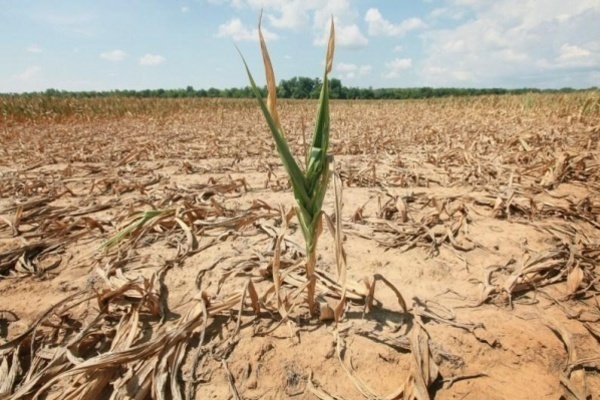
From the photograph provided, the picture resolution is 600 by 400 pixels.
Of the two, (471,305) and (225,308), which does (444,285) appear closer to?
(471,305)

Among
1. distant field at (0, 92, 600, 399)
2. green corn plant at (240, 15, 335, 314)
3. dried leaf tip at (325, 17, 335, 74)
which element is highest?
dried leaf tip at (325, 17, 335, 74)

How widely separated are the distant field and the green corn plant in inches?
13.1

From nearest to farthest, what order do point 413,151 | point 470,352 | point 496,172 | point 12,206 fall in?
point 470,352
point 12,206
point 496,172
point 413,151

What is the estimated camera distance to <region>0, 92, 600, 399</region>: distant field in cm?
121

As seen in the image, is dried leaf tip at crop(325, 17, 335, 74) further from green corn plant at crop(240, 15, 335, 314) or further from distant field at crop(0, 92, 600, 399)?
distant field at crop(0, 92, 600, 399)

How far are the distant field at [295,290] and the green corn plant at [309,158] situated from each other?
1.09 feet

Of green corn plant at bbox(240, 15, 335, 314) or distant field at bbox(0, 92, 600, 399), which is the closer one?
green corn plant at bbox(240, 15, 335, 314)

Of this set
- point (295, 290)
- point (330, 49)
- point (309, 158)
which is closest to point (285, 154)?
point (309, 158)

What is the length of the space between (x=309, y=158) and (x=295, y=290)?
2.34ft

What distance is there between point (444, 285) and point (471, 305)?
186 mm

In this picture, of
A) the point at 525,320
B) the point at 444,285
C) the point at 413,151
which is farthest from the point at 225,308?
the point at 413,151

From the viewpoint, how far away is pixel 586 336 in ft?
4.54

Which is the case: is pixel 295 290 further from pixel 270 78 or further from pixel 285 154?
pixel 270 78

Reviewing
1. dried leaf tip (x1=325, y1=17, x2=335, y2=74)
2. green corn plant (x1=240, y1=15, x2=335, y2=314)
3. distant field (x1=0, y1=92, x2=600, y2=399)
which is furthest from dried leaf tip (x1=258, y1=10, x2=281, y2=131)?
distant field (x1=0, y1=92, x2=600, y2=399)
